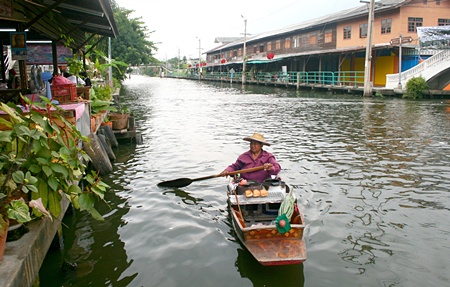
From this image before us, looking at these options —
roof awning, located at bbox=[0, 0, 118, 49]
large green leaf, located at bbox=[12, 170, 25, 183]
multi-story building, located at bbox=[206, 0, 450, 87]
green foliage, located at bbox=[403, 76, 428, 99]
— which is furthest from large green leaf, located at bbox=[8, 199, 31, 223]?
multi-story building, located at bbox=[206, 0, 450, 87]

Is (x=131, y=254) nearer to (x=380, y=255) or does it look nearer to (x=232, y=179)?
(x=232, y=179)

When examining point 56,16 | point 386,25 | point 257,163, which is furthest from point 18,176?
point 386,25

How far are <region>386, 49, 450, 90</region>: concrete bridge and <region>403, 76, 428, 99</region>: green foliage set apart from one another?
0.62 metres

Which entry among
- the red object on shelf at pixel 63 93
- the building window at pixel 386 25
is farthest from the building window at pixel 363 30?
the red object on shelf at pixel 63 93

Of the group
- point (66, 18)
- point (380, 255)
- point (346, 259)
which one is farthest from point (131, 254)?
point (66, 18)

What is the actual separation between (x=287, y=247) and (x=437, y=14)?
34.4 meters

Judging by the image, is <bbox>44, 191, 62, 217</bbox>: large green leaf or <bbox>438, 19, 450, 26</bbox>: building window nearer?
<bbox>44, 191, 62, 217</bbox>: large green leaf

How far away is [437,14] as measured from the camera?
3328cm

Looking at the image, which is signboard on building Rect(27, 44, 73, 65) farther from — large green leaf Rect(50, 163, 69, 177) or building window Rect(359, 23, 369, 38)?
building window Rect(359, 23, 369, 38)

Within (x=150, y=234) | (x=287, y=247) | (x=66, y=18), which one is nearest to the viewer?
(x=287, y=247)

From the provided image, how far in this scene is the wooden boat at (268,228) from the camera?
491cm

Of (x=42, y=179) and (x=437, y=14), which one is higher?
(x=437, y=14)

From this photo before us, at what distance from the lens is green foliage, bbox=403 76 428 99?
2750 cm

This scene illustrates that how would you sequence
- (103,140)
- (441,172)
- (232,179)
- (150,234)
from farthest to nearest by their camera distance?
(103,140), (441,172), (232,179), (150,234)
